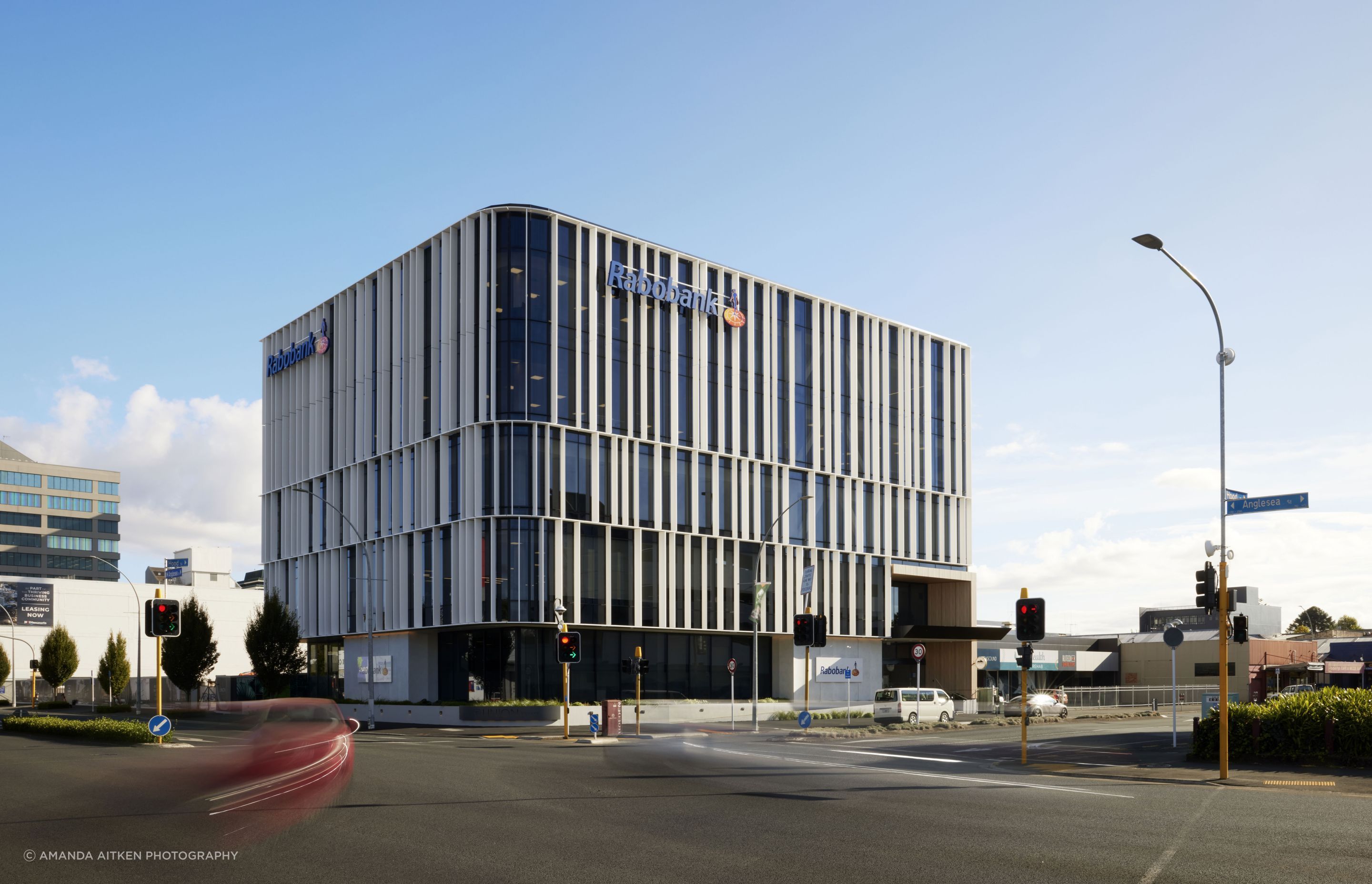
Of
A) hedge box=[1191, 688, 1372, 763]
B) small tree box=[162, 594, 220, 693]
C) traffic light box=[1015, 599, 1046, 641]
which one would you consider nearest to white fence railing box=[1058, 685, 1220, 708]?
hedge box=[1191, 688, 1372, 763]

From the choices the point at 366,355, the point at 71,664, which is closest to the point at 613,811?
Answer: the point at 366,355

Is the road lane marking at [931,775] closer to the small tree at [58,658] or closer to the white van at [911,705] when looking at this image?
the white van at [911,705]

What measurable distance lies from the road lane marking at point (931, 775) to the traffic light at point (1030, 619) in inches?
181

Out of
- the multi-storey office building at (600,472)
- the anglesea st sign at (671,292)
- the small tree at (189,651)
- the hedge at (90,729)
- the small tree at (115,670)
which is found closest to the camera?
the hedge at (90,729)

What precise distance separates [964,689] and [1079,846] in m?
61.7

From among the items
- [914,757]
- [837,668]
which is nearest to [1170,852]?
[914,757]

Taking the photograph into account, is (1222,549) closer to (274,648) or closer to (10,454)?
(274,648)

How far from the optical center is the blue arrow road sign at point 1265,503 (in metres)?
24.0

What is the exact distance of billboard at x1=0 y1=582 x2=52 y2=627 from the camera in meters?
108

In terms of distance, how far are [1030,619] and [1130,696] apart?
46.8m

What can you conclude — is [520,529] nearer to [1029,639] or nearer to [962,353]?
[1029,639]

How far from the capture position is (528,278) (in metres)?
55.3

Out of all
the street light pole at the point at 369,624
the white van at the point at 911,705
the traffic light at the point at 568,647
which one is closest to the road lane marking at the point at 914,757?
the traffic light at the point at 568,647

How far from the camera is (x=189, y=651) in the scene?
65.3 meters
